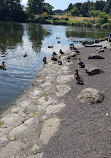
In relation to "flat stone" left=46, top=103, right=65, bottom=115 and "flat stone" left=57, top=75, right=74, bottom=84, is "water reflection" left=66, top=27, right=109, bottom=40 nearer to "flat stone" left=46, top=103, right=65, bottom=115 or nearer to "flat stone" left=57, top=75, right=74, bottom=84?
"flat stone" left=57, top=75, right=74, bottom=84

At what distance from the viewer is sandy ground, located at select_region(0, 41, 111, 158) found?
23.7 feet

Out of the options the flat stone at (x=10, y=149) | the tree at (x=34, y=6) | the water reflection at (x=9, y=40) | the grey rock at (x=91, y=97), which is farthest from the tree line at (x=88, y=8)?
the flat stone at (x=10, y=149)

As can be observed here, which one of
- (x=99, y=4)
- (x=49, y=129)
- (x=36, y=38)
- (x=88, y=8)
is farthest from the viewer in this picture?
(x=99, y=4)

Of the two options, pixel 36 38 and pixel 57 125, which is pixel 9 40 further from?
pixel 57 125

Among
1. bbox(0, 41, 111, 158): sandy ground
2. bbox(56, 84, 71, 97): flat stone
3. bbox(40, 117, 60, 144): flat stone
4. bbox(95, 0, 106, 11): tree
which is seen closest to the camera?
bbox(0, 41, 111, 158): sandy ground

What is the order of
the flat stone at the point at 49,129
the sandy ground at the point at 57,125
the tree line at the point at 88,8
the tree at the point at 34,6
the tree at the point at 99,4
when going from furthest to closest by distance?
the tree at the point at 99,4, the tree line at the point at 88,8, the tree at the point at 34,6, the flat stone at the point at 49,129, the sandy ground at the point at 57,125

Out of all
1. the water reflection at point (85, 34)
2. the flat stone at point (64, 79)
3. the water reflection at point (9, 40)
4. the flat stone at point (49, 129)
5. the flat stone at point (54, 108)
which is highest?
the water reflection at point (85, 34)

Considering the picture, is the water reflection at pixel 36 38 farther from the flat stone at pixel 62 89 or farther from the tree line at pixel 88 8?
the tree line at pixel 88 8

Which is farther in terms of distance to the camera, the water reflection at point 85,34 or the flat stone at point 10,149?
the water reflection at point 85,34

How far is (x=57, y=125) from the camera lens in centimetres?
894

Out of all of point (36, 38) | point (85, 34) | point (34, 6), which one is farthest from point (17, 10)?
point (36, 38)

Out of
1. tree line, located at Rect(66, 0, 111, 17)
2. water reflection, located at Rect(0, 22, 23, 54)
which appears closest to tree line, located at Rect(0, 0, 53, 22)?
tree line, located at Rect(66, 0, 111, 17)

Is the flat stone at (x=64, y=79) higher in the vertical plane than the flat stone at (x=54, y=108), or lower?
higher

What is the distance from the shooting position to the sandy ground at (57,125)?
23.7 ft
